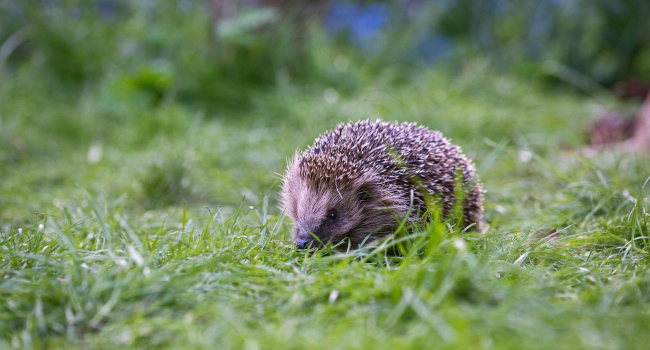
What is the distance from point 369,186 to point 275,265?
986mm

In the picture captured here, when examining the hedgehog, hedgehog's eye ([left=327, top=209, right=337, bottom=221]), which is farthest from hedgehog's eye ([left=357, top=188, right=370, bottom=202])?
hedgehog's eye ([left=327, top=209, right=337, bottom=221])

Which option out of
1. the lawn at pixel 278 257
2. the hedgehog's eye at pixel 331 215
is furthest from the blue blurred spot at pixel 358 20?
the hedgehog's eye at pixel 331 215

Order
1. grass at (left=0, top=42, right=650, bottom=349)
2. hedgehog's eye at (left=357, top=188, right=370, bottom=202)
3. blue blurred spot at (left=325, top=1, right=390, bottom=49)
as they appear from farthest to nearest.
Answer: blue blurred spot at (left=325, top=1, right=390, bottom=49) < hedgehog's eye at (left=357, top=188, right=370, bottom=202) < grass at (left=0, top=42, right=650, bottom=349)

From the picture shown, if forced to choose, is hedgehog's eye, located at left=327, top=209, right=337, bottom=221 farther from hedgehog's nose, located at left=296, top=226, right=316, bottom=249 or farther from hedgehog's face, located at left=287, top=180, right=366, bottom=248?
hedgehog's nose, located at left=296, top=226, right=316, bottom=249

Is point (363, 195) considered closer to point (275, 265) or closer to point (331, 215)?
point (331, 215)

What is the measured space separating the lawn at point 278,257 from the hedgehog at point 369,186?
0.24 m

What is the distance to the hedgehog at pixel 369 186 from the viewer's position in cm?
369

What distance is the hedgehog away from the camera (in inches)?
145

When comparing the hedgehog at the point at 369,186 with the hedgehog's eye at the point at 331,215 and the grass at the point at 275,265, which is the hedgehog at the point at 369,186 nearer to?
the hedgehog's eye at the point at 331,215

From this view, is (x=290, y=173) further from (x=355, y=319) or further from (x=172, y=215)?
(x=355, y=319)

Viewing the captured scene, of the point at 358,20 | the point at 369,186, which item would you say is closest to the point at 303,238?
the point at 369,186

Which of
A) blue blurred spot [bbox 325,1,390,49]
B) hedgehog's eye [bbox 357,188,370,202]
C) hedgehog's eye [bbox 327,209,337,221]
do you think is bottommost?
hedgehog's eye [bbox 327,209,337,221]

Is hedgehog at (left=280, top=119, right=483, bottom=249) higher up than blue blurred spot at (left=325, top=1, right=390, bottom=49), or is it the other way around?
blue blurred spot at (left=325, top=1, right=390, bottom=49)

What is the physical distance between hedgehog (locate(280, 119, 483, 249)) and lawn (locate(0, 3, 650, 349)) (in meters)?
0.24
